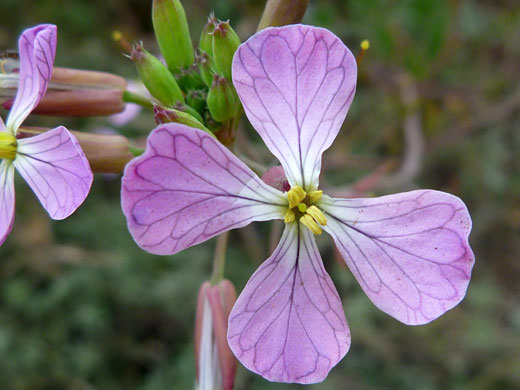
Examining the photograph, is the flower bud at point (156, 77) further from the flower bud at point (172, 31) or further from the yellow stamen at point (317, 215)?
the yellow stamen at point (317, 215)

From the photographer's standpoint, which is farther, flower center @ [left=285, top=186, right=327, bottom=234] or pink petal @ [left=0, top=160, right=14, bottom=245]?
pink petal @ [left=0, top=160, right=14, bottom=245]

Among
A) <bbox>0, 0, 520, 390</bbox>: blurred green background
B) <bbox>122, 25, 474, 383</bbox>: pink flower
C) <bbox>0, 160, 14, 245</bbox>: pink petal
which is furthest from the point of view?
<bbox>0, 0, 520, 390</bbox>: blurred green background

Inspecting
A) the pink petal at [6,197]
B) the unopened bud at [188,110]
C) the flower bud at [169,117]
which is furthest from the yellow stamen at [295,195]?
the pink petal at [6,197]

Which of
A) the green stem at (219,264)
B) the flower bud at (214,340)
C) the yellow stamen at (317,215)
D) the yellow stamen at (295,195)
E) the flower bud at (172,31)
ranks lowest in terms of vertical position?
the flower bud at (214,340)

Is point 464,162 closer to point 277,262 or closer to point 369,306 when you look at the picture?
point 369,306

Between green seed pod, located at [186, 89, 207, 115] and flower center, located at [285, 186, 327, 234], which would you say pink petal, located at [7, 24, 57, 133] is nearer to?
green seed pod, located at [186, 89, 207, 115]

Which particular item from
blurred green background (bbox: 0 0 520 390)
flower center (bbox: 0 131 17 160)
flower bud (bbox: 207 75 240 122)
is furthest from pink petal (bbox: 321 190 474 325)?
blurred green background (bbox: 0 0 520 390)

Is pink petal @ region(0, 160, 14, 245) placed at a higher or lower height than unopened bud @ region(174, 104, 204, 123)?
lower
